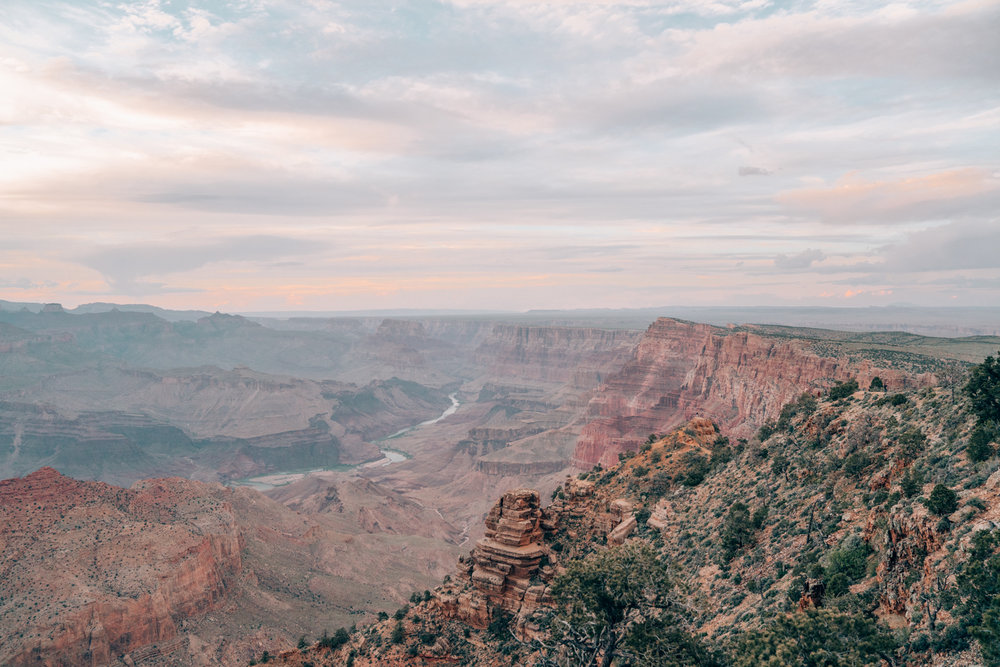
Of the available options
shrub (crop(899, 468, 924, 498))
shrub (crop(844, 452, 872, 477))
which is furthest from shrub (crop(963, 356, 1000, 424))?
shrub (crop(844, 452, 872, 477))

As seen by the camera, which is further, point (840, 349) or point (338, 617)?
point (840, 349)

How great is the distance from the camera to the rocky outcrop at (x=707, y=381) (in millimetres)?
85144

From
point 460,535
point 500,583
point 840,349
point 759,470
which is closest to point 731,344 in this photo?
point 840,349

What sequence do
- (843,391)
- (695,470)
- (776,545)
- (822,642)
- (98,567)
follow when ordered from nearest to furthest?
(822,642)
(776,545)
(843,391)
(695,470)
(98,567)

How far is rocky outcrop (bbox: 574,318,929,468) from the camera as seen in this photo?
3352 inches

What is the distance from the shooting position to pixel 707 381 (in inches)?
4970

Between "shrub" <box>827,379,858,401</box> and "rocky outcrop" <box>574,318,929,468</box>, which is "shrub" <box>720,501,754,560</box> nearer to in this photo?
"shrub" <box>827,379,858,401</box>

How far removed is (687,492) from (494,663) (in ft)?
55.8

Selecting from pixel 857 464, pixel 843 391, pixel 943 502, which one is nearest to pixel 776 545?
pixel 857 464

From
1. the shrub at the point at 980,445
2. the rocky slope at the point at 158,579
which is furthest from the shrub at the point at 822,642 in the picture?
the rocky slope at the point at 158,579

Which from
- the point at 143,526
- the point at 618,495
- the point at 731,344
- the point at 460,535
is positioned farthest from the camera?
the point at 460,535

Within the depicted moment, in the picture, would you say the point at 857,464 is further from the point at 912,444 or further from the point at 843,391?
the point at 843,391

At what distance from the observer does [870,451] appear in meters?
30.2

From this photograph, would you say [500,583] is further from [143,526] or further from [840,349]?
[840,349]
